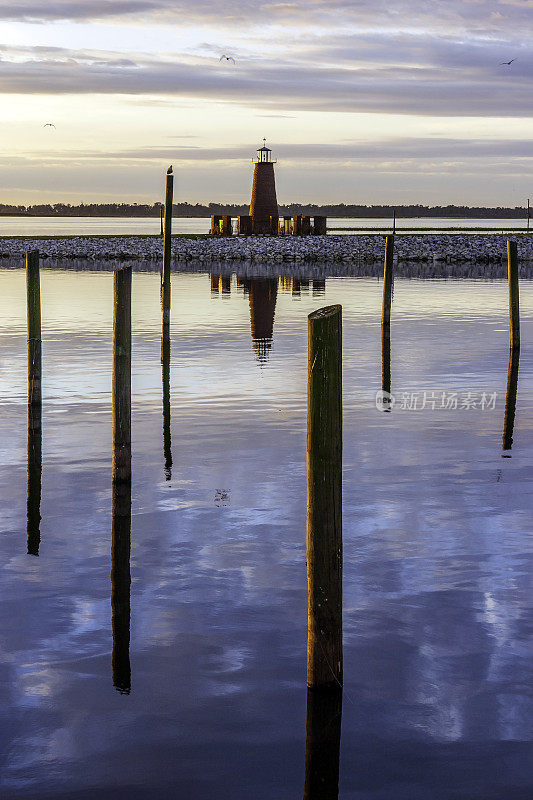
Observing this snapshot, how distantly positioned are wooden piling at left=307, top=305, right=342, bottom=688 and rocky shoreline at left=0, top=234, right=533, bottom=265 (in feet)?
202

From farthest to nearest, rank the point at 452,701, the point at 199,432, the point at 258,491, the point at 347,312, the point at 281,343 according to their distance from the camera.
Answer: the point at 347,312, the point at 281,343, the point at 199,432, the point at 258,491, the point at 452,701

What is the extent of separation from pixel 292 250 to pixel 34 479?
59.9 meters

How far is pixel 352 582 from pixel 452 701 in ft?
7.94

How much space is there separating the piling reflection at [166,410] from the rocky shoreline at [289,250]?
43.7m

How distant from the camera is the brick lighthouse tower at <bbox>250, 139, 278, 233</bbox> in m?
82.0

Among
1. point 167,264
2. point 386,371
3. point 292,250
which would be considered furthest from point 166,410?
point 292,250

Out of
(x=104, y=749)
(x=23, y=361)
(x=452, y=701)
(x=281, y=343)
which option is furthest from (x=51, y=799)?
(x=281, y=343)

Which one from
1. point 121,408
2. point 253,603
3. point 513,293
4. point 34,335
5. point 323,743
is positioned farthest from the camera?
point 513,293

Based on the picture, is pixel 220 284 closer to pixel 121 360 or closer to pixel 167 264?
pixel 167 264

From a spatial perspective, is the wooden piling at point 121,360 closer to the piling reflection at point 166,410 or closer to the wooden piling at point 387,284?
the piling reflection at point 166,410

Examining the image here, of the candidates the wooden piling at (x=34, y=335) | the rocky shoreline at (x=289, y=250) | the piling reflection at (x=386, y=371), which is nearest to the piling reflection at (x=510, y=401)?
the piling reflection at (x=386, y=371)

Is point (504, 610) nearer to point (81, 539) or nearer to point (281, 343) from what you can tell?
point (81, 539)

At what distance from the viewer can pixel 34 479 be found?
13547 mm

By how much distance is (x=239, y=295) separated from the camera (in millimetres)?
45062
